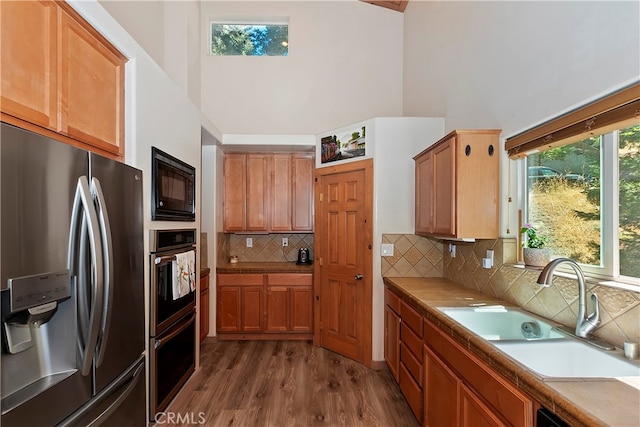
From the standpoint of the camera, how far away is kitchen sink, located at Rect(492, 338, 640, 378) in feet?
4.14

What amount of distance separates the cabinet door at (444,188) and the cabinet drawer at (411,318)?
63 centimetres

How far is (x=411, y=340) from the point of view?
7.61 feet

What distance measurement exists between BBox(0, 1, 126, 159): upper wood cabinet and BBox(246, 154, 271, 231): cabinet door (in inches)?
94.3

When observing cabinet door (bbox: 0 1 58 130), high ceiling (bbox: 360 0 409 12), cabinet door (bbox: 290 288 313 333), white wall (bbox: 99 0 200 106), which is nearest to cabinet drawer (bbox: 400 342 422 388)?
cabinet door (bbox: 290 288 313 333)

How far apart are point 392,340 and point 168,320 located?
1.90m

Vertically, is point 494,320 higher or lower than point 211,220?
lower

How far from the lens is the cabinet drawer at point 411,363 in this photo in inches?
84.3

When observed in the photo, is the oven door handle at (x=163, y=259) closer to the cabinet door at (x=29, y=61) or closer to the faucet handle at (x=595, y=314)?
the cabinet door at (x=29, y=61)

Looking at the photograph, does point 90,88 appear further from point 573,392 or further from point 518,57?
point 518,57

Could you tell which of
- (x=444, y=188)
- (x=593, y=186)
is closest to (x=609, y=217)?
(x=593, y=186)

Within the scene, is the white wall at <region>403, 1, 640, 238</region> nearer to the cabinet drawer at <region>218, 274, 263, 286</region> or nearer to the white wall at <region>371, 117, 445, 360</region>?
the white wall at <region>371, 117, 445, 360</region>

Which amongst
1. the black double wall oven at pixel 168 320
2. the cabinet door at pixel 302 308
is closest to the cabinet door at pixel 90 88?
the black double wall oven at pixel 168 320

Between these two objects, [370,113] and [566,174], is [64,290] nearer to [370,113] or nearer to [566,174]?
[566,174]

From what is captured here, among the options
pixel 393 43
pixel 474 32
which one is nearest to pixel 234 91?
pixel 393 43
